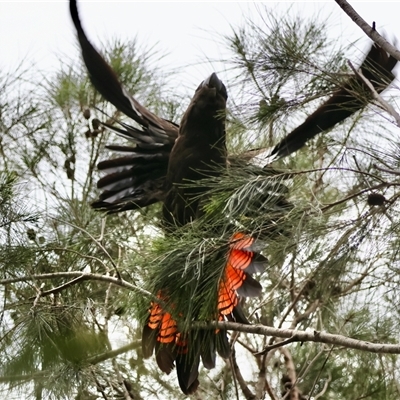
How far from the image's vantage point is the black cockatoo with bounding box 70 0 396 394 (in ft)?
6.74

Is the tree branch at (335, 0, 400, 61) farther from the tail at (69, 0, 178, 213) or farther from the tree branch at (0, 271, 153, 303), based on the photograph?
the tail at (69, 0, 178, 213)

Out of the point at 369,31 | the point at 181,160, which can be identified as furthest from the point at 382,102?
the point at 181,160

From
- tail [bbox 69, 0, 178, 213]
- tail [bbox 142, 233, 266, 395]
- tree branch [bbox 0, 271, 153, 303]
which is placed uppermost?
tail [bbox 69, 0, 178, 213]

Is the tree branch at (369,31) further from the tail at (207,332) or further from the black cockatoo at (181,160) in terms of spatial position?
the tail at (207,332)

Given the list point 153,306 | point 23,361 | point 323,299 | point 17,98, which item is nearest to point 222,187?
point 153,306

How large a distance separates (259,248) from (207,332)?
307 millimetres

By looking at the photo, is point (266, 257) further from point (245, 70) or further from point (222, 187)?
point (245, 70)

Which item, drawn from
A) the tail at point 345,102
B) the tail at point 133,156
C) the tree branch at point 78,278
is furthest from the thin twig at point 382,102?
the tail at point 133,156

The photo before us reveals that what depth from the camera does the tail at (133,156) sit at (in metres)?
2.79

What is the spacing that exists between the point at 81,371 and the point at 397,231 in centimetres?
89

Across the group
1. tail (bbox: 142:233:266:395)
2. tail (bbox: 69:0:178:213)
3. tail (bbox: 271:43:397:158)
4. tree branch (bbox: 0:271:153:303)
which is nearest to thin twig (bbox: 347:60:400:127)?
tail (bbox: 271:43:397:158)

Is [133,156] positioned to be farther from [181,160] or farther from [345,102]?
[345,102]

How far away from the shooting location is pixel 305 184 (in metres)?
2.00

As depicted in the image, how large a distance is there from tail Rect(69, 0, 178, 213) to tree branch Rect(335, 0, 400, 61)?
1.07m
